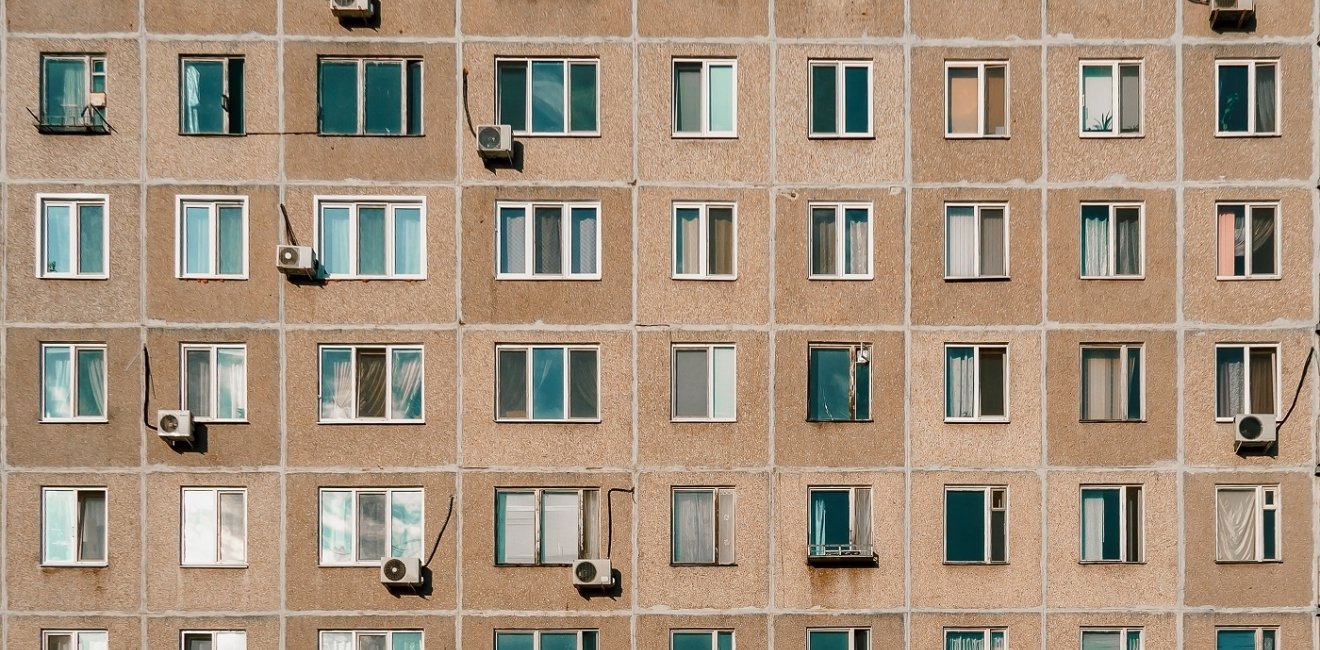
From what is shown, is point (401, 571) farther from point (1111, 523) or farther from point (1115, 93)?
point (1115, 93)

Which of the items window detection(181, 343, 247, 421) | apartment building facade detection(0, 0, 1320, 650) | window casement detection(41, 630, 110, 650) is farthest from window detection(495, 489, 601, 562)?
window casement detection(41, 630, 110, 650)

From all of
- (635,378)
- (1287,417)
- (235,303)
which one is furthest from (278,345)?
(1287,417)

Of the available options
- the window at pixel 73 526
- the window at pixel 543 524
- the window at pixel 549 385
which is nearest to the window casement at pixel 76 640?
the window at pixel 73 526

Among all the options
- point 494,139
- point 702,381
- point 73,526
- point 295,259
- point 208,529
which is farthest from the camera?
point 702,381

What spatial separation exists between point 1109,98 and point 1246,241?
316 cm

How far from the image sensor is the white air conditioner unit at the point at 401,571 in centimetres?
1308

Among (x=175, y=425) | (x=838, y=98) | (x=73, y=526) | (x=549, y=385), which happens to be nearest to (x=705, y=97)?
(x=838, y=98)

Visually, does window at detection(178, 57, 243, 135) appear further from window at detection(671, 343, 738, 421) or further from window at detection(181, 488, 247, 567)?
window at detection(671, 343, 738, 421)

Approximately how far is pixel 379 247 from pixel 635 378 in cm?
462

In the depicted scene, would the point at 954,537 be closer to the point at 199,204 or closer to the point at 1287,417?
the point at 1287,417

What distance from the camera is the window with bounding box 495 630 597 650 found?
13500mm

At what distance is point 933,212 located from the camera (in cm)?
1365

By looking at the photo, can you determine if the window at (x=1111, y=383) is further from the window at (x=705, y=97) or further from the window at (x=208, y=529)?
the window at (x=208, y=529)

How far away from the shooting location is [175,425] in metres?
13.1
